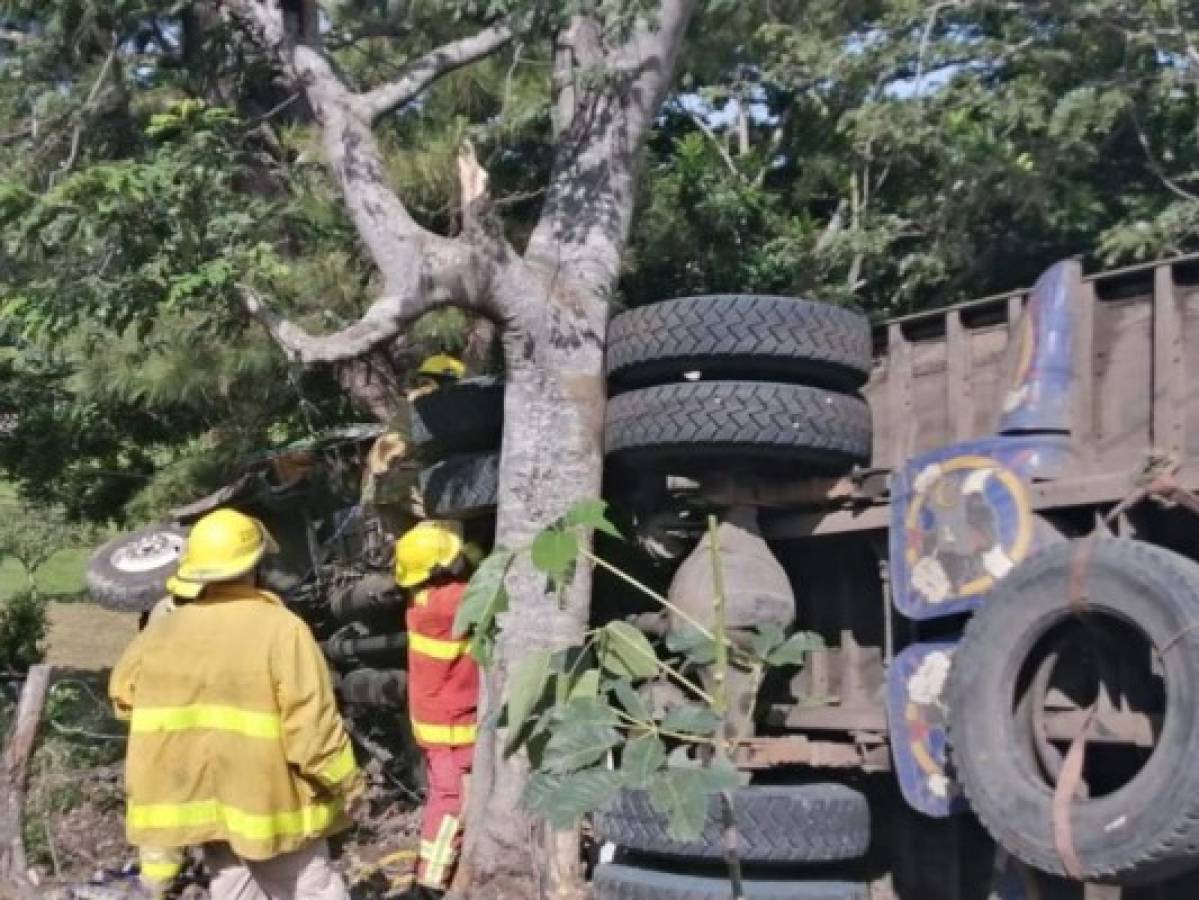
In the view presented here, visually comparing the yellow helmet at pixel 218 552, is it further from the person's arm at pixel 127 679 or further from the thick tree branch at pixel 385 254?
the thick tree branch at pixel 385 254

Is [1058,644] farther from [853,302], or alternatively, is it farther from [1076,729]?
[853,302]

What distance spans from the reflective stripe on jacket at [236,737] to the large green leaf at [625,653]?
1.48 m

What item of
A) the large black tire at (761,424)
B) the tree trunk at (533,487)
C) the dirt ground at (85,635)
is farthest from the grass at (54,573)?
the large black tire at (761,424)

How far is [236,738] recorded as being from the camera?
4727 mm

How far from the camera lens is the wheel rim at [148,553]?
9.52m

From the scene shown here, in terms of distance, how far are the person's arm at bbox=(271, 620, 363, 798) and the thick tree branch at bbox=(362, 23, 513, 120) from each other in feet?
10.1

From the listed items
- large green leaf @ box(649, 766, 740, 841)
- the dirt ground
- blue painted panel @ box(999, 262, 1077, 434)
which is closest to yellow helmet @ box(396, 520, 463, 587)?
blue painted panel @ box(999, 262, 1077, 434)

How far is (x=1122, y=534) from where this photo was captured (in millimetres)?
4758

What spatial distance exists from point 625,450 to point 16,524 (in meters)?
15.3

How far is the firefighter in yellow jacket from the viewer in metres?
4.73

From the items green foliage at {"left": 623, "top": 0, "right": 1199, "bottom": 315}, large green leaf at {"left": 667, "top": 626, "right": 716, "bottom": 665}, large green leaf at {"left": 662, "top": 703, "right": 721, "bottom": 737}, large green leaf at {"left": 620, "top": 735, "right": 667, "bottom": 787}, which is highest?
green foliage at {"left": 623, "top": 0, "right": 1199, "bottom": 315}

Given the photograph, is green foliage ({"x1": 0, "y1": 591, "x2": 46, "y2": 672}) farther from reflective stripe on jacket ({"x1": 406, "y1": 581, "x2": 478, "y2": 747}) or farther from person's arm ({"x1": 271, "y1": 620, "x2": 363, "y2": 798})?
person's arm ({"x1": 271, "y1": 620, "x2": 363, "y2": 798})

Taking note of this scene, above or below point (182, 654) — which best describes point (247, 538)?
above

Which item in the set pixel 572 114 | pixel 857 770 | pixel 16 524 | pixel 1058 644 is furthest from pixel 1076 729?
pixel 16 524
